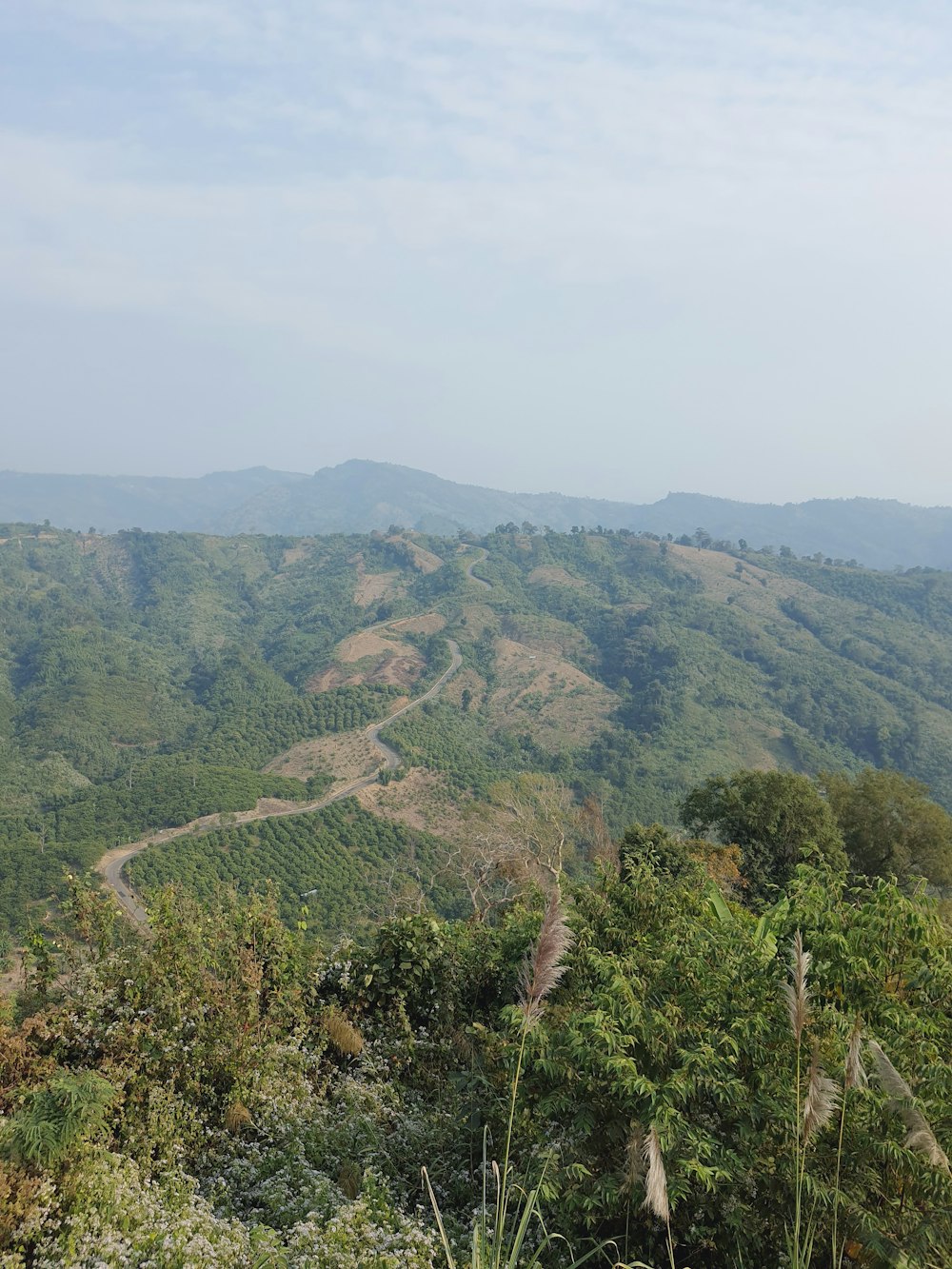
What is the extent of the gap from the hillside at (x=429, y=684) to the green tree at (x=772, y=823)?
699 cm

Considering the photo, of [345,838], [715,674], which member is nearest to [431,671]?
[715,674]

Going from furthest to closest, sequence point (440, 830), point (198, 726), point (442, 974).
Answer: point (198, 726)
point (440, 830)
point (442, 974)

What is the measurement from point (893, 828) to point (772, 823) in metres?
4.17

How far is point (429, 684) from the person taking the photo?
70.1 metres

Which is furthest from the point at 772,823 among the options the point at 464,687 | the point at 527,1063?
the point at 464,687

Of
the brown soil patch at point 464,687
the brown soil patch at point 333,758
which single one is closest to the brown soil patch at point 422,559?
the brown soil patch at point 464,687

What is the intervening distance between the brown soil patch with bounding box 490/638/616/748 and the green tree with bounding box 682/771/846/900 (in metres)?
38.9

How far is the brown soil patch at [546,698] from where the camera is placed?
2520 inches

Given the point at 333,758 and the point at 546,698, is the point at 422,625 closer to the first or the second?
the point at 546,698

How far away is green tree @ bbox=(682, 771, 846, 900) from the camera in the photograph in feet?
66.4

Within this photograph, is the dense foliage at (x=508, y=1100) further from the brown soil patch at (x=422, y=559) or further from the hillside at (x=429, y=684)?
the brown soil patch at (x=422, y=559)

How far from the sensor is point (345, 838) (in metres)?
40.5

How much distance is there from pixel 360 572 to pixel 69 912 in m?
113

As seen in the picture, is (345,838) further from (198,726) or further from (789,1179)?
(789,1179)
